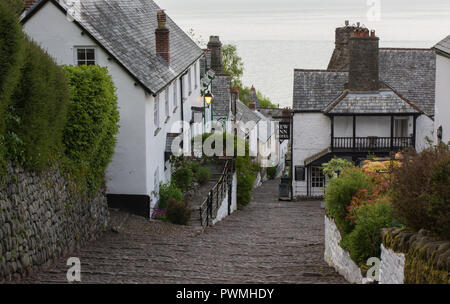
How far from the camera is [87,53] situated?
2109 cm

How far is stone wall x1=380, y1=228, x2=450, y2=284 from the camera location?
760 centimetres

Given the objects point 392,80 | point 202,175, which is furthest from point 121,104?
point 392,80

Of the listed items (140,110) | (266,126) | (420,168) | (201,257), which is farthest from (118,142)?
(266,126)

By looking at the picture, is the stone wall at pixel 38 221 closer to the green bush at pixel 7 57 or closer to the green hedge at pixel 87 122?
the green bush at pixel 7 57

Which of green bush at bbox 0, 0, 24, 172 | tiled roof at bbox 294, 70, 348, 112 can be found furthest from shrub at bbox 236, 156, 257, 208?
green bush at bbox 0, 0, 24, 172

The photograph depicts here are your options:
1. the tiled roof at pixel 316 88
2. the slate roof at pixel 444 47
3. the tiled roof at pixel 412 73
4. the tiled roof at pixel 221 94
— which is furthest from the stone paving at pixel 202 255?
the tiled roof at pixel 221 94

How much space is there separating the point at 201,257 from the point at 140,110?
291 inches

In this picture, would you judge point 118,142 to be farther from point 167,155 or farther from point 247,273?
point 247,273

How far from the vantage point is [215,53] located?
46250 mm

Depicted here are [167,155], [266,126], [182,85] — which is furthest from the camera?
[266,126]

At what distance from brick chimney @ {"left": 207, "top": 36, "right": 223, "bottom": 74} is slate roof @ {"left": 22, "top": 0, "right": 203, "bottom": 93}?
15662 mm

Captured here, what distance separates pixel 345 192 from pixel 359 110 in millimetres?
22968

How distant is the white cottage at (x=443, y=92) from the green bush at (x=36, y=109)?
13.0 metres
